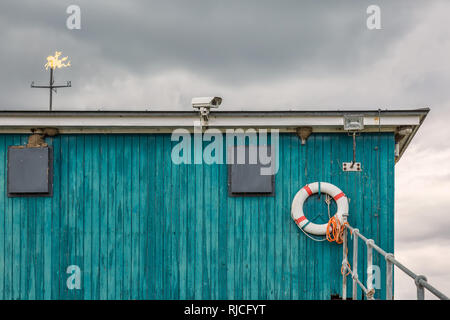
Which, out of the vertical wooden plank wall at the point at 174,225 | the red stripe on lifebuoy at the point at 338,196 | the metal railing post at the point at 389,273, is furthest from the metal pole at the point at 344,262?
the metal railing post at the point at 389,273

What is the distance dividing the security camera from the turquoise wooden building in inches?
12.6

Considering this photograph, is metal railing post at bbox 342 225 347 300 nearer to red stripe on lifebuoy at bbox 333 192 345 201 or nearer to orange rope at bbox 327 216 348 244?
orange rope at bbox 327 216 348 244

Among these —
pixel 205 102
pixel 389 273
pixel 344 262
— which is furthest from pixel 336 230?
pixel 205 102

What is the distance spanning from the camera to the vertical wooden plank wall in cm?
592

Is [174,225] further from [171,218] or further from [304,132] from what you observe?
[304,132]

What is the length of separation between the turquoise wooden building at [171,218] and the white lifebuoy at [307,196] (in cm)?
14

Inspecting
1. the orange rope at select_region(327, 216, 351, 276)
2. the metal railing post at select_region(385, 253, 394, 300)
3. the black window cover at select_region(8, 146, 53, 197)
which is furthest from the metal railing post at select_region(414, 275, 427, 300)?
the black window cover at select_region(8, 146, 53, 197)

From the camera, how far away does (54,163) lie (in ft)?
19.8

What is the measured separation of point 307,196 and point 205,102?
1.83 metres

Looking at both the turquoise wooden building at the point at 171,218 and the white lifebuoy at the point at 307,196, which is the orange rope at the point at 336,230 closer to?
the white lifebuoy at the point at 307,196

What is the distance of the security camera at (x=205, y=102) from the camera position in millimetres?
5641

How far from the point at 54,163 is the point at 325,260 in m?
3.91

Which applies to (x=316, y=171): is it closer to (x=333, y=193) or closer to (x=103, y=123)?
(x=333, y=193)
